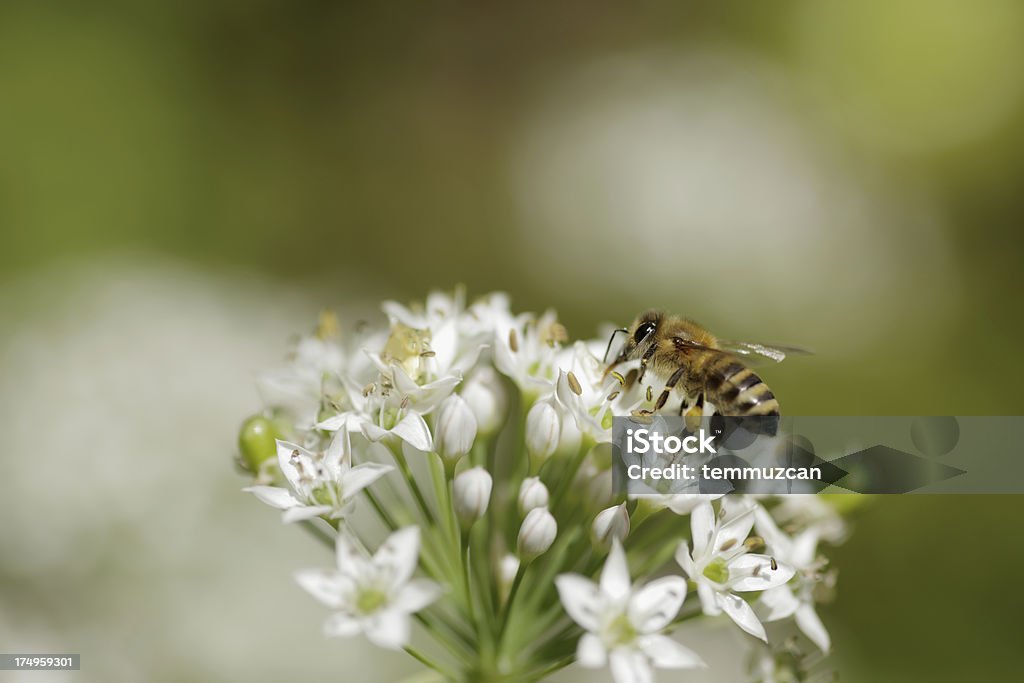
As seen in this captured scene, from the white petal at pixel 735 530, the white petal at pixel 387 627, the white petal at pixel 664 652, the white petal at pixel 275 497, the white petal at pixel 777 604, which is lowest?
the white petal at pixel 777 604

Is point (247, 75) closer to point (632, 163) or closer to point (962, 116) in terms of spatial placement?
point (632, 163)

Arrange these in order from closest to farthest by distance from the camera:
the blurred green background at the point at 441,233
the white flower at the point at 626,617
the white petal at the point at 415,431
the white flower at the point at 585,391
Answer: the white flower at the point at 626,617 → the white petal at the point at 415,431 → the white flower at the point at 585,391 → the blurred green background at the point at 441,233

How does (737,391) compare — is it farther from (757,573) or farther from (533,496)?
(533,496)

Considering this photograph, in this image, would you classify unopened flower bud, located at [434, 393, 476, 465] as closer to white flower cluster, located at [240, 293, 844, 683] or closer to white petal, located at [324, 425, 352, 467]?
white flower cluster, located at [240, 293, 844, 683]

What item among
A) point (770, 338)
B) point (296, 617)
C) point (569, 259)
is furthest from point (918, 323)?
point (296, 617)

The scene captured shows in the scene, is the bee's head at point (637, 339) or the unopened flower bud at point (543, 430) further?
the bee's head at point (637, 339)

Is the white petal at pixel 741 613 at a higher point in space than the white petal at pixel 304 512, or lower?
lower

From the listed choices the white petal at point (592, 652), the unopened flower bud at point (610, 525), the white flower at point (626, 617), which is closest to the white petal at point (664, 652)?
the white flower at point (626, 617)

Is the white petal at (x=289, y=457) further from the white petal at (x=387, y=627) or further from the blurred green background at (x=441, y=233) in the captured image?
the blurred green background at (x=441, y=233)
